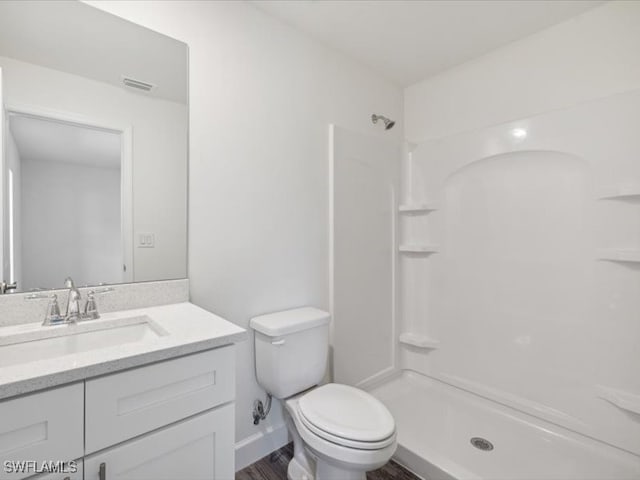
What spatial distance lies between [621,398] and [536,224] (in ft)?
3.12

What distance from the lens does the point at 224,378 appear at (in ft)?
3.26

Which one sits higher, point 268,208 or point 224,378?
point 268,208

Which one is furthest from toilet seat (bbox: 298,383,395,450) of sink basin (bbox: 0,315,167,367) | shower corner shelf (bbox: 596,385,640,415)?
shower corner shelf (bbox: 596,385,640,415)

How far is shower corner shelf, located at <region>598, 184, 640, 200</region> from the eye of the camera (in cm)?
152

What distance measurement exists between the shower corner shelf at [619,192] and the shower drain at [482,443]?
1.43 metres

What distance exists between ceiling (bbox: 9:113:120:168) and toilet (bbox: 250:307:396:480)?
973mm

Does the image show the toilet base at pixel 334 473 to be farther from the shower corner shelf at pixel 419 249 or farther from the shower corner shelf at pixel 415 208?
the shower corner shelf at pixel 415 208

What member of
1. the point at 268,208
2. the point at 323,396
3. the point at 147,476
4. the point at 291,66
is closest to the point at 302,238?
the point at 268,208

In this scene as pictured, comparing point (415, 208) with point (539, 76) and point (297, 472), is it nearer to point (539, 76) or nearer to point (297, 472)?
point (539, 76)

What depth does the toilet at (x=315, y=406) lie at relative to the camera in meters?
1.22

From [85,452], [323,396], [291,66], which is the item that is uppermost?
[291,66]

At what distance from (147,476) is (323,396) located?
811mm

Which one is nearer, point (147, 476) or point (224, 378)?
point (147, 476)

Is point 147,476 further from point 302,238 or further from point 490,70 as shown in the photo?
point 490,70
